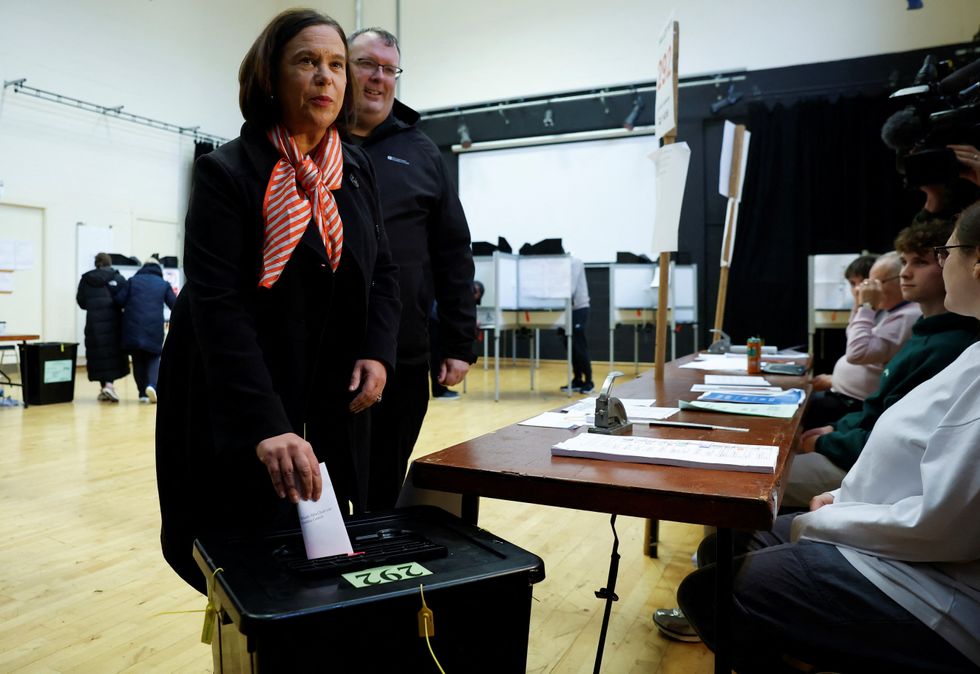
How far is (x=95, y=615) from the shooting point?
6.41 feet

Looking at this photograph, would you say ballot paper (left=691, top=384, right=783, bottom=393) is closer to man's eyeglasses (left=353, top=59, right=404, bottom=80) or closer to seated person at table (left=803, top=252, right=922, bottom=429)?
seated person at table (left=803, top=252, right=922, bottom=429)

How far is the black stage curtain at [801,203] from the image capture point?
783 centimetres

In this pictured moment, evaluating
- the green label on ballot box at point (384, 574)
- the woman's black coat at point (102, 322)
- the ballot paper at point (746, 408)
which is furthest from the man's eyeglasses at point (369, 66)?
the woman's black coat at point (102, 322)

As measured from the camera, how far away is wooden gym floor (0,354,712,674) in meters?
1.72

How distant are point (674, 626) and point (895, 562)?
896 mm

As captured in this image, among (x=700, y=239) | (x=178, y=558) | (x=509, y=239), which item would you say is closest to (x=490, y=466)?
(x=178, y=558)

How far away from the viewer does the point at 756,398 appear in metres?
1.82

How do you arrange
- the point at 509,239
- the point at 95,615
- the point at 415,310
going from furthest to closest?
the point at 509,239
the point at 95,615
the point at 415,310

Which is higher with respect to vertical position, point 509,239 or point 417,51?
point 417,51

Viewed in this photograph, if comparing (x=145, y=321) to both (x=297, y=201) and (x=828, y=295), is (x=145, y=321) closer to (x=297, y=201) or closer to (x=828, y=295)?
(x=297, y=201)

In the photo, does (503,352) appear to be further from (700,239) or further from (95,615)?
(95,615)

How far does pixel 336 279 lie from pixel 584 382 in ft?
19.7

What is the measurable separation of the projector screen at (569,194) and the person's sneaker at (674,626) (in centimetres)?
761

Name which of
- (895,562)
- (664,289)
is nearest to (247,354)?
(895,562)
